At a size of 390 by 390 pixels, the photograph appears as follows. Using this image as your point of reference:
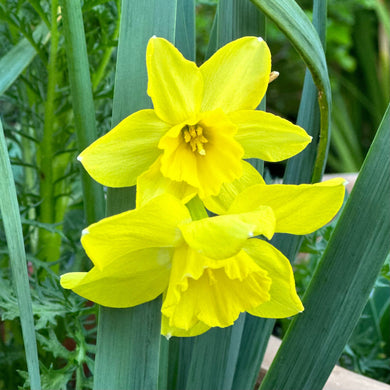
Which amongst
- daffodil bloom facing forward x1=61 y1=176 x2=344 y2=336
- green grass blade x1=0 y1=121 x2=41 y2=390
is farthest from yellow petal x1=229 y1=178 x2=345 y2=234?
green grass blade x1=0 y1=121 x2=41 y2=390

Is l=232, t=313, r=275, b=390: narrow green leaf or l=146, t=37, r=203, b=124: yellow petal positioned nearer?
l=146, t=37, r=203, b=124: yellow petal

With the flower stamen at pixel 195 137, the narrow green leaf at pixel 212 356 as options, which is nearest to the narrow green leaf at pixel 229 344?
the narrow green leaf at pixel 212 356

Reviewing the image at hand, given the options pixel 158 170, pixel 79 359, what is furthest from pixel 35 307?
pixel 158 170

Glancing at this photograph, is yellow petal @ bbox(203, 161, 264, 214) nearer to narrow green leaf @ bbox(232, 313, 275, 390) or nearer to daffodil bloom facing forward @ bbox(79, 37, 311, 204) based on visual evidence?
daffodil bloom facing forward @ bbox(79, 37, 311, 204)

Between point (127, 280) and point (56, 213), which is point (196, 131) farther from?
point (56, 213)

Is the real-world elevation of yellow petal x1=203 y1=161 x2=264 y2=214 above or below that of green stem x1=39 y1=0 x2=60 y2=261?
above

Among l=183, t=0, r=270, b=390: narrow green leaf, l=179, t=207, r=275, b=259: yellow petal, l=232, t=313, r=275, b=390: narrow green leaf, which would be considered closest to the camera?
l=179, t=207, r=275, b=259: yellow petal
